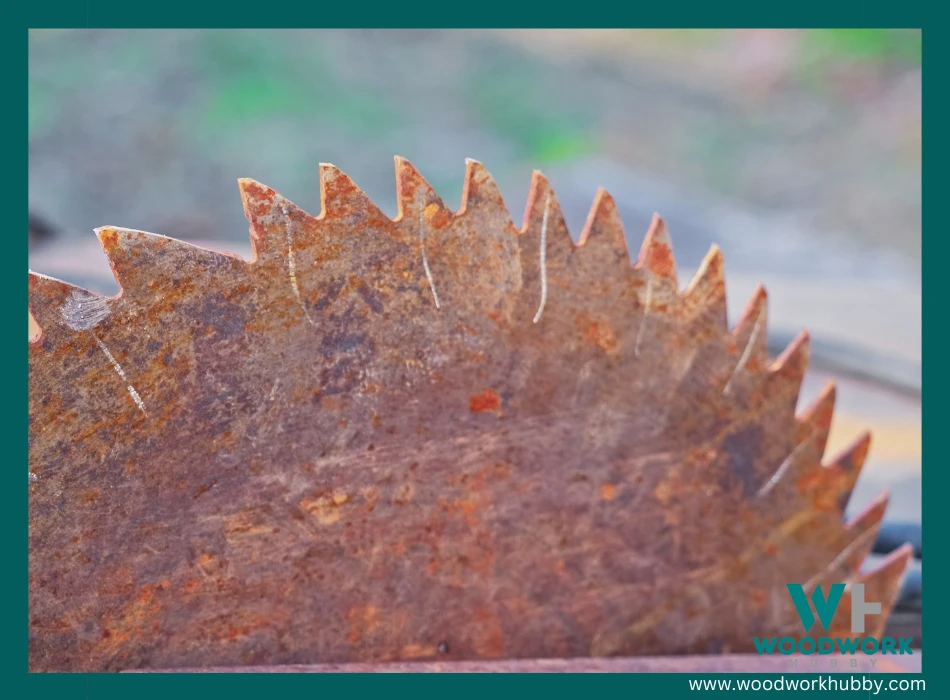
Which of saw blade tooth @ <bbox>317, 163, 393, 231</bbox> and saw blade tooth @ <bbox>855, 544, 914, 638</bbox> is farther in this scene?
saw blade tooth @ <bbox>855, 544, 914, 638</bbox>

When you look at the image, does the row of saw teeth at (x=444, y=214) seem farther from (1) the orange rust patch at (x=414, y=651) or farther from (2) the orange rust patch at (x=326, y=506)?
(1) the orange rust patch at (x=414, y=651)

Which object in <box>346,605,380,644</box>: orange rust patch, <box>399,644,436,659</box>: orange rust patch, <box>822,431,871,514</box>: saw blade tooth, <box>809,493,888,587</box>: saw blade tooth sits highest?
<box>822,431,871,514</box>: saw blade tooth

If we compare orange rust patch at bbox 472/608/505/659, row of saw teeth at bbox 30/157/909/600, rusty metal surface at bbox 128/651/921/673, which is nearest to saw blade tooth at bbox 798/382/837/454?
row of saw teeth at bbox 30/157/909/600

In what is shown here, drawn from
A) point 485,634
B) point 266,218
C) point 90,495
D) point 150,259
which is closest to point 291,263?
point 266,218

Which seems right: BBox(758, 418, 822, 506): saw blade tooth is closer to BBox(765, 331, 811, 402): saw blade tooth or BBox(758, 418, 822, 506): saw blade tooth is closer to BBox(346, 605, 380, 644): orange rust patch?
BBox(765, 331, 811, 402): saw blade tooth

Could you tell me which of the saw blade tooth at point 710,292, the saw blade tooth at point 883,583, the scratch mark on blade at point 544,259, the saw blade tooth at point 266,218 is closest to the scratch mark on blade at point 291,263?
the saw blade tooth at point 266,218

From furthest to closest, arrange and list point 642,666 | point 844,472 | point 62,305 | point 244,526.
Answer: point 844,472
point 642,666
point 244,526
point 62,305

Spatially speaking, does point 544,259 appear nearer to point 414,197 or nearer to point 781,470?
point 414,197
